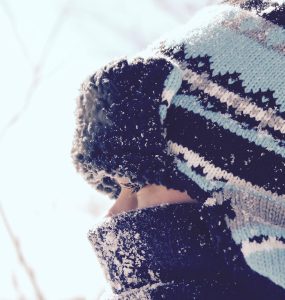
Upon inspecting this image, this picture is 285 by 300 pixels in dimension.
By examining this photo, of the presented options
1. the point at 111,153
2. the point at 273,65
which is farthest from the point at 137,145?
the point at 273,65

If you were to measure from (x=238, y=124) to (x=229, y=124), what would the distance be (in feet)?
0.05

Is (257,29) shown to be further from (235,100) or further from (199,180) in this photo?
(199,180)

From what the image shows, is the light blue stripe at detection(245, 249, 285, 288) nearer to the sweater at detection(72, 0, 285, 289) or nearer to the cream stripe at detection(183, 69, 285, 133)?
the sweater at detection(72, 0, 285, 289)

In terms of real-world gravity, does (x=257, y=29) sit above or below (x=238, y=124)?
above

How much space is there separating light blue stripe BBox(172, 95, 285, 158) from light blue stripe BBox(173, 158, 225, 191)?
0.30ft

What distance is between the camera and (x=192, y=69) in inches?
34.4

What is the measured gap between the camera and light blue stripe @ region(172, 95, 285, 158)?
849mm

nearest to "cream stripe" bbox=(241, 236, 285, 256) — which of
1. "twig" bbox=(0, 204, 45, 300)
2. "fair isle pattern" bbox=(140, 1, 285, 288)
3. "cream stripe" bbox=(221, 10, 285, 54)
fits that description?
"fair isle pattern" bbox=(140, 1, 285, 288)

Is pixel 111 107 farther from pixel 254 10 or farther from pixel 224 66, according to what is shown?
pixel 254 10

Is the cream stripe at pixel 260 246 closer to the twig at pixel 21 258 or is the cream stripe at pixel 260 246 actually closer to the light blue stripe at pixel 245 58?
the light blue stripe at pixel 245 58

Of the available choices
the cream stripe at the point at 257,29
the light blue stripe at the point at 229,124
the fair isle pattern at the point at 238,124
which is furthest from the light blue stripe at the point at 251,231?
the cream stripe at the point at 257,29

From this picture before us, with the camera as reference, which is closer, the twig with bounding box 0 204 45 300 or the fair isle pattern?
the fair isle pattern

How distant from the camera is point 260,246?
0.83 m

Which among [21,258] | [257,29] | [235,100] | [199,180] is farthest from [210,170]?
[21,258]
